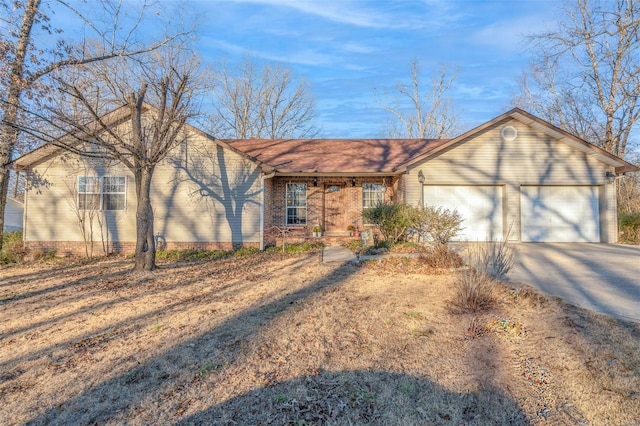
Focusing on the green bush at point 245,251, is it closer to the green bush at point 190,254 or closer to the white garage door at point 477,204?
the green bush at point 190,254

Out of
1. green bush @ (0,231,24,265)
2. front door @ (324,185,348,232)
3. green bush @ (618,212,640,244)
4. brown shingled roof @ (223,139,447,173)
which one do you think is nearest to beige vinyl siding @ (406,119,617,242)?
brown shingled roof @ (223,139,447,173)

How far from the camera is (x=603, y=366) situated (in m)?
3.30

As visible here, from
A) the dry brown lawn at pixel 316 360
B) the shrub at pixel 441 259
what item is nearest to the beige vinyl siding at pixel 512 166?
the shrub at pixel 441 259

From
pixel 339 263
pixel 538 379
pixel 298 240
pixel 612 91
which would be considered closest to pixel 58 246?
pixel 298 240

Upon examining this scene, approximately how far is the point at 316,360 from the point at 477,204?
10.8m

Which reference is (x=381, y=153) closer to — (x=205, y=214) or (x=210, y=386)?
(x=205, y=214)

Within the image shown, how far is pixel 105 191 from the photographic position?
489 inches

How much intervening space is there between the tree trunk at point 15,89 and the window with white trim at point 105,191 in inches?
127

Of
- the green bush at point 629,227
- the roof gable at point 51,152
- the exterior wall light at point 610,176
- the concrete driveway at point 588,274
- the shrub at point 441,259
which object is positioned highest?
the roof gable at point 51,152

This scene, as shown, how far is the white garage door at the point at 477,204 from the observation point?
41.5 feet

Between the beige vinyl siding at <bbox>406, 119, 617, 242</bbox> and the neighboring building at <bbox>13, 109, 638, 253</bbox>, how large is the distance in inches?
1.4

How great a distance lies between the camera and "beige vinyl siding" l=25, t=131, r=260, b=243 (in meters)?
12.3

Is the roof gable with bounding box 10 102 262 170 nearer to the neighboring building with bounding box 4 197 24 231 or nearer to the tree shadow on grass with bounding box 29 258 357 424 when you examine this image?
the tree shadow on grass with bounding box 29 258 357 424

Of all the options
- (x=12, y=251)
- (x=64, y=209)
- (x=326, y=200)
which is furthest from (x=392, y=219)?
(x=12, y=251)
